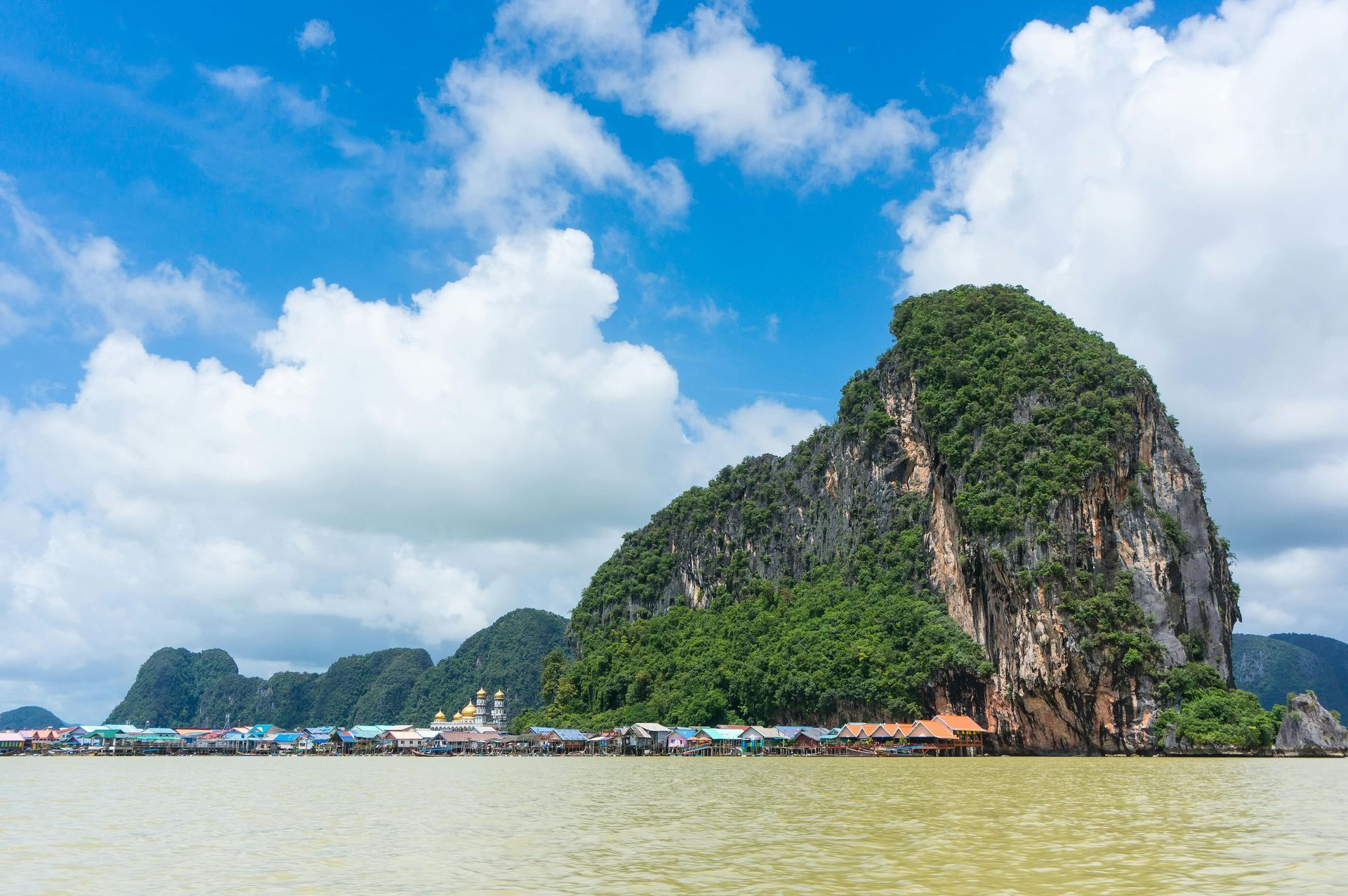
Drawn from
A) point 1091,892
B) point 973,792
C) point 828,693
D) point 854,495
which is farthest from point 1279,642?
point 1091,892

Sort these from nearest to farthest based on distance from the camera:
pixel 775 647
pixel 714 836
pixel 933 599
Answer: pixel 714 836, pixel 933 599, pixel 775 647

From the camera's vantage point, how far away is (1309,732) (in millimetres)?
53625

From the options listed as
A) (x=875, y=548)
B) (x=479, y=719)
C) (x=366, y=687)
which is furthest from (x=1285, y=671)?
(x=366, y=687)

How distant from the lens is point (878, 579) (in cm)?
8375

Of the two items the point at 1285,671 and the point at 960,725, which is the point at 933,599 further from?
the point at 1285,671

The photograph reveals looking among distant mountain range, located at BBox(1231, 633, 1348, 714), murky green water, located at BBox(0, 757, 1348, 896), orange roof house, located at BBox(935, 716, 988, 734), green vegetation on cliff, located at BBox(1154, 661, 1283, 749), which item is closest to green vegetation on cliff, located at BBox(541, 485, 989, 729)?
orange roof house, located at BBox(935, 716, 988, 734)

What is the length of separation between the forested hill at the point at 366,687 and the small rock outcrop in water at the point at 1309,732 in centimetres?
13141

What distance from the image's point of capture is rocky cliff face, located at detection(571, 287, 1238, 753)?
58906 mm

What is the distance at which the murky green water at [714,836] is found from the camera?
1198cm

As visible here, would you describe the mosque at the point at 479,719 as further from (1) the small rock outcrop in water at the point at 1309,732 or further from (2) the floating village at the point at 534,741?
(1) the small rock outcrop in water at the point at 1309,732

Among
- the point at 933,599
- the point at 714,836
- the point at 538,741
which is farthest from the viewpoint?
the point at 538,741

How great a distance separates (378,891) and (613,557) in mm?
103876

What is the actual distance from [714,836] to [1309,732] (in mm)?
51323

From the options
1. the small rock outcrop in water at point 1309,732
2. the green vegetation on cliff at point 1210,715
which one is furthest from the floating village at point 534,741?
the small rock outcrop in water at point 1309,732
